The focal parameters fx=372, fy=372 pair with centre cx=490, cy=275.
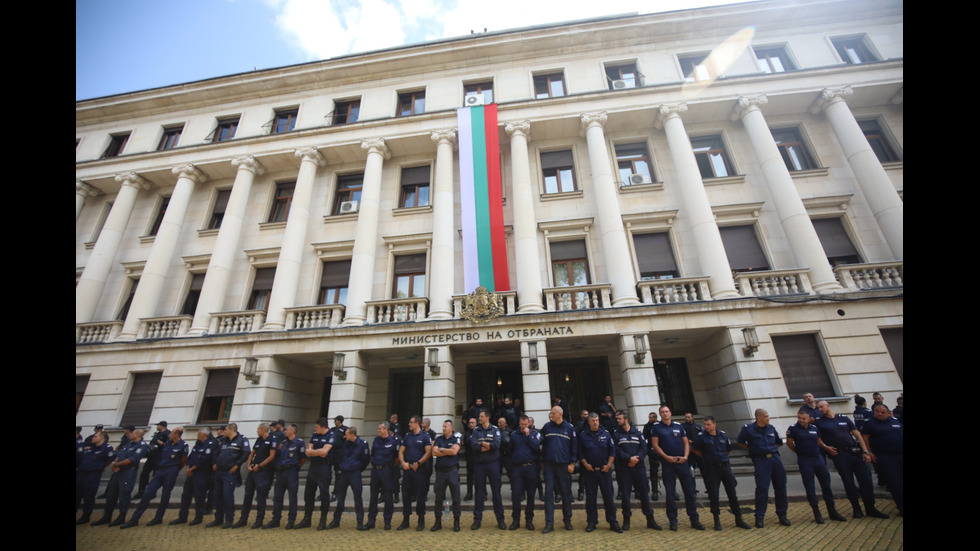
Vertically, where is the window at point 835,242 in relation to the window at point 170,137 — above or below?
below

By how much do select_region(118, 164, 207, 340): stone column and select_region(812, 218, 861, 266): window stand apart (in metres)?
24.8

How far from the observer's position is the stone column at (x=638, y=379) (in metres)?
10.5

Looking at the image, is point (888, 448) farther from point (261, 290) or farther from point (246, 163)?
point (246, 163)

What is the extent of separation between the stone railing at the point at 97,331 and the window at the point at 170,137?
910 centimetres

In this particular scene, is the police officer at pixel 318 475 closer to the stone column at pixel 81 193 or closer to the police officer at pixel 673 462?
the police officer at pixel 673 462

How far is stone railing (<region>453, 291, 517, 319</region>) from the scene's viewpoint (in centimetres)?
1212

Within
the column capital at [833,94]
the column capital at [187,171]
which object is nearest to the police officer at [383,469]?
the column capital at [187,171]

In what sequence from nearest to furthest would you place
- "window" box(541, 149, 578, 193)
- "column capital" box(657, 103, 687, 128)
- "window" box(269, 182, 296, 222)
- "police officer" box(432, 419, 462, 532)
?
1. "police officer" box(432, 419, 462, 532)
2. "column capital" box(657, 103, 687, 128)
3. "window" box(541, 149, 578, 193)
4. "window" box(269, 182, 296, 222)

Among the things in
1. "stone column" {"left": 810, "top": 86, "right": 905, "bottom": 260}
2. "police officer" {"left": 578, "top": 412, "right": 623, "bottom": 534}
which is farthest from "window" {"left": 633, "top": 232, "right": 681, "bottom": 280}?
"police officer" {"left": 578, "top": 412, "right": 623, "bottom": 534}

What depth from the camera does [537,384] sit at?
36.7 ft

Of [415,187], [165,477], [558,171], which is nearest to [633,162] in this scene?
[558,171]

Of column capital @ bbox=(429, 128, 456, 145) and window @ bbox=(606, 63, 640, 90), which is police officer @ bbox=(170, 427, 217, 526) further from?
window @ bbox=(606, 63, 640, 90)
